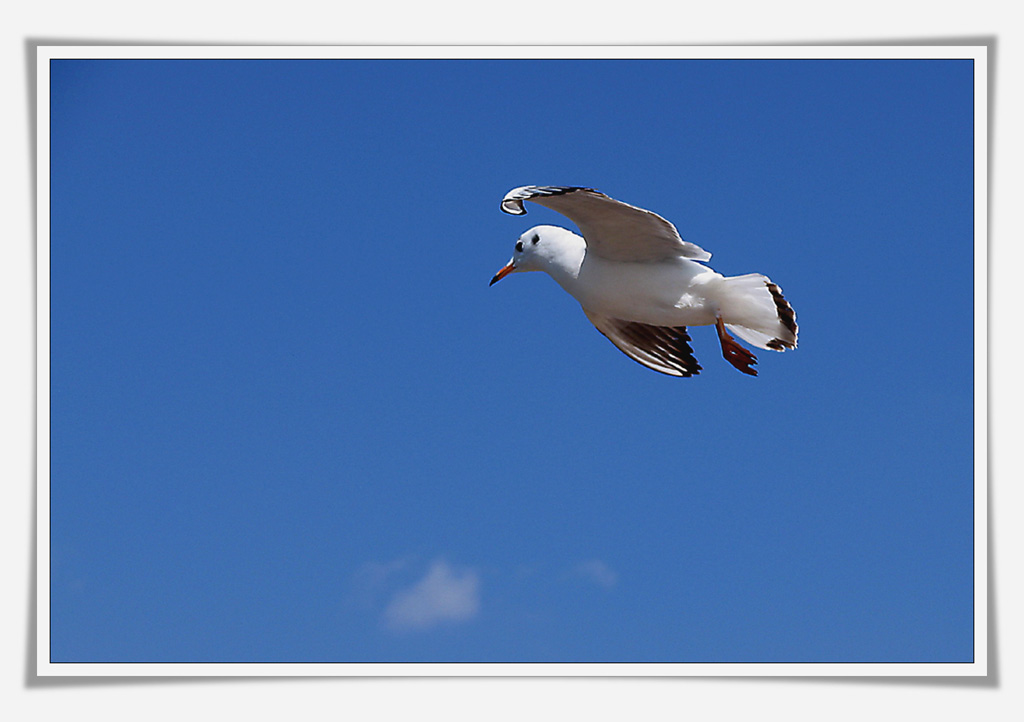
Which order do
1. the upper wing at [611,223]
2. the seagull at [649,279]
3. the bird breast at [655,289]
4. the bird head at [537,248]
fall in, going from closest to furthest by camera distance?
1. the upper wing at [611,223]
2. the seagull at [649,279]
3. the bird breast at [655,289]
4. the bird head at [537,248]

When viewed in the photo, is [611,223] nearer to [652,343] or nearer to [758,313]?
[758,313]

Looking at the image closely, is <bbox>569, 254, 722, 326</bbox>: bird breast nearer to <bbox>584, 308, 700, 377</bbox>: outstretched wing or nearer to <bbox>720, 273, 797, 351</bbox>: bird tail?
<bbox>720, 273, 797, 351</bbox>: bird tail

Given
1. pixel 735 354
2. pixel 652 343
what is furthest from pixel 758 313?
pixel 652 343

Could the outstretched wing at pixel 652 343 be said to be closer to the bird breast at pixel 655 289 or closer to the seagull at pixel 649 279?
the seagull at pixel 649 279

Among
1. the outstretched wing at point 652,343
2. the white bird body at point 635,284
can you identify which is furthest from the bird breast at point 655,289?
the outstretched wing at point 652,343

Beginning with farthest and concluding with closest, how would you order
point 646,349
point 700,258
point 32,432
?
1. point 646,349
2. point 700,258
3. point 32,432

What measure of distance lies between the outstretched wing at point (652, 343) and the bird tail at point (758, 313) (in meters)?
0.39

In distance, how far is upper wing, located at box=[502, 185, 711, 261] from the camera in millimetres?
4301

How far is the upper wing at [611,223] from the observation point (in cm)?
430
